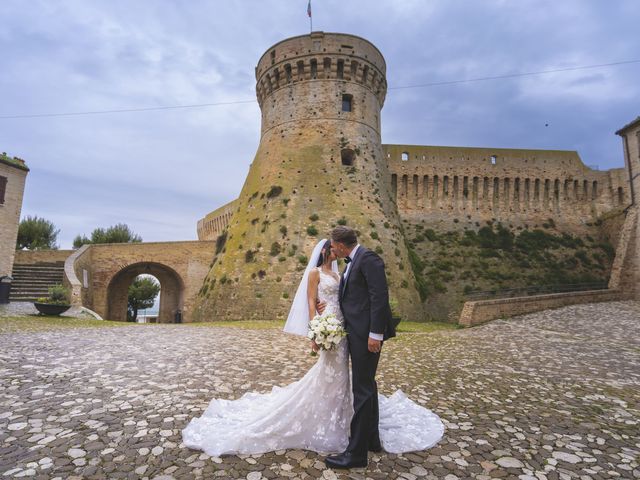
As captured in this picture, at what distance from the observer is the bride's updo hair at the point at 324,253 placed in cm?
420

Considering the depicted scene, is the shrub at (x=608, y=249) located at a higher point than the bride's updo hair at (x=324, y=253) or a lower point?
higher

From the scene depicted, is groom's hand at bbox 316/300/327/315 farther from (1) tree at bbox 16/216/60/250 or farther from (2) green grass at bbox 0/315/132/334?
(1) tree at bbox 16/216/60/250

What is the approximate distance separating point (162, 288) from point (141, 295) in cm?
1923

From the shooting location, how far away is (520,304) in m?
18.0

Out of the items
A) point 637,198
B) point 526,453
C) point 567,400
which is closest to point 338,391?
point 526,453

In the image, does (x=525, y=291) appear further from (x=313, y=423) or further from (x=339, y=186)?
(x=313, y=423)

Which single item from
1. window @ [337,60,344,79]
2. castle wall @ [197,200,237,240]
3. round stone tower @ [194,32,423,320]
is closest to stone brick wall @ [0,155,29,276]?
round stone tower @ [194,32,423,320]

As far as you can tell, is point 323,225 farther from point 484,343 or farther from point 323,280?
point 323,280

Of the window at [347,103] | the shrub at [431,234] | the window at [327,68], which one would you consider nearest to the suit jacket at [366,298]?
the window at [347,103]

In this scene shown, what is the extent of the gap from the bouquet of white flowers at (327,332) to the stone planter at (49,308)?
645 inches

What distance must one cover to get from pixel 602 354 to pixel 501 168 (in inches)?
951

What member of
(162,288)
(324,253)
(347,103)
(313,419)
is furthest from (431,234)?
(313,419)

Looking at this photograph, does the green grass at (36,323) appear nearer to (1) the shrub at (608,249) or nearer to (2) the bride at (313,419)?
(2) the bride at (313,419)

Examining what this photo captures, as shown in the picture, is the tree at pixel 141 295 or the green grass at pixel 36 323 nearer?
the green grass at pixel 36 323
